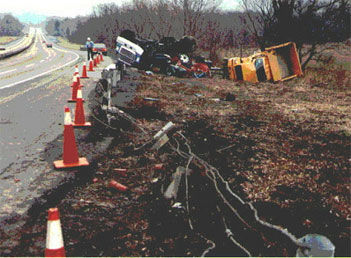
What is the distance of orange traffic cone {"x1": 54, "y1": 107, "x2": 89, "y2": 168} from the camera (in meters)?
5.13

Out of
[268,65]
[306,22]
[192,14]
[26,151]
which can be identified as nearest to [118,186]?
[26,151]

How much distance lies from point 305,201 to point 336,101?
9.93 metres

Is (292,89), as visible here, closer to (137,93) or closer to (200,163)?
(137,93)

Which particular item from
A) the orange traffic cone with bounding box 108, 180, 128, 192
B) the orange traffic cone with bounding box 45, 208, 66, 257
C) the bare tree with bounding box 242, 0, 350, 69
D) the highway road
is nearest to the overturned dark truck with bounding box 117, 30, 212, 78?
the bare tree with bounding box 242, 0, 350, 69

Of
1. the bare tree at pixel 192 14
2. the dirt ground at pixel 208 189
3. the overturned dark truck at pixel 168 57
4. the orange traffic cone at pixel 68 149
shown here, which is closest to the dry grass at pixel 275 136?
the dirt ground at pixel 208 189

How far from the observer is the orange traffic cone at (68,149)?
16.8ft

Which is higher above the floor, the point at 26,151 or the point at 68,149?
the point at 68,149

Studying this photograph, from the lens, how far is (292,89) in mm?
16094

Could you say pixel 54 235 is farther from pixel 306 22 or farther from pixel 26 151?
pixel 306 22

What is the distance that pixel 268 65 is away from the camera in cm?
1773

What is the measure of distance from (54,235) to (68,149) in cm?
288

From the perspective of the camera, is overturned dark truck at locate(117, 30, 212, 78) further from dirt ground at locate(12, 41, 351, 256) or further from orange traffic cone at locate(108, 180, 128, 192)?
orange traffic cone at locate(108, 180, 128, 192)

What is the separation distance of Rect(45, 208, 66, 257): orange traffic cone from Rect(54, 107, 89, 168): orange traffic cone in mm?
2751

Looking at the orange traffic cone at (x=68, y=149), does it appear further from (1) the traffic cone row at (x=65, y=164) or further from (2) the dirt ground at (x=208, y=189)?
(2) the dirt ground at (x=208, y=189)
